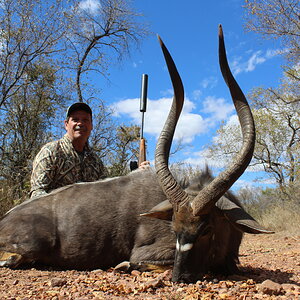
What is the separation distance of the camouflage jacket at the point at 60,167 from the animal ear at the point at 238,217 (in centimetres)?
277

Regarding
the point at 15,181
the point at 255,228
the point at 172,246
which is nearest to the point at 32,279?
the point at 172,246

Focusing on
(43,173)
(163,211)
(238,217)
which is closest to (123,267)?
(163,211)

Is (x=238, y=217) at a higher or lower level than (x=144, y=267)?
higher

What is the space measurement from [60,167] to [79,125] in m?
0.82

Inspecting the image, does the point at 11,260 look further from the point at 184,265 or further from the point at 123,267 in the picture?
the point at 184,265

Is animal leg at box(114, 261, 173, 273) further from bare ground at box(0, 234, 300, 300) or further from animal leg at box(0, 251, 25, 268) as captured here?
animal leg at box(0, 251, 25, 268)

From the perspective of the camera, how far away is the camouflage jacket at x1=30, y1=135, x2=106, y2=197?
534cm

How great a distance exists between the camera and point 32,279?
3594 mm

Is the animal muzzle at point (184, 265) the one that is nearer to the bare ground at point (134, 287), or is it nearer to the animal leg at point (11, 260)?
→ the bare ground at point (134, 287)

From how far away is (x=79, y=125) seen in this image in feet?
19.7

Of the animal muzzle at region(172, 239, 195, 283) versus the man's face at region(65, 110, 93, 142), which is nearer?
the animal muzzle at region(172, 239, 195, 283)

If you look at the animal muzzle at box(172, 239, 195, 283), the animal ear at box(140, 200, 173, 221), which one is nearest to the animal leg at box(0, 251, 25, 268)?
the animal ear at box(140, 200, 173, 221)

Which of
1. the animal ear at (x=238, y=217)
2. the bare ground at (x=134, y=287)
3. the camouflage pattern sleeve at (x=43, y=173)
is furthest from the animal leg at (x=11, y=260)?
the animal ear at (x=238, y=217)

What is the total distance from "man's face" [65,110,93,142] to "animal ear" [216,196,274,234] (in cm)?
306
